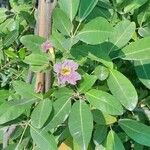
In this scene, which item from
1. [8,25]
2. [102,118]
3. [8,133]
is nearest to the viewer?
[102,118]

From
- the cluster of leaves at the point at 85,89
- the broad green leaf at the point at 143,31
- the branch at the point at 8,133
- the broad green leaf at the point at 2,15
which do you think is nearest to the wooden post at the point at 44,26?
the cluster of leaves at the point at 85,89

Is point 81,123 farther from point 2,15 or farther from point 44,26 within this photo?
point 2,15

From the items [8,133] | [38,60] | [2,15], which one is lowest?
[8,133]

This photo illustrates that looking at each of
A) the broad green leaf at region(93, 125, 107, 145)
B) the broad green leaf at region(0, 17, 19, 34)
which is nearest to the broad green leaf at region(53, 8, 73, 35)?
the broad green leaf at region(93, 125, 107, 145)

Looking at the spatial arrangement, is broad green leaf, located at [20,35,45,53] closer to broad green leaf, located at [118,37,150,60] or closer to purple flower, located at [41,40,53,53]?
purple flower, located at [41,40,53,53]

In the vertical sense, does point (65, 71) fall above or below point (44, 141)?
above

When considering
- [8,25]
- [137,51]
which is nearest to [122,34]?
[137,51]

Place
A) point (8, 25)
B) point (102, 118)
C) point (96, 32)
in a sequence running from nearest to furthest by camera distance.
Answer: point (96, 32) < point (102, 118) < point (8, 25)
